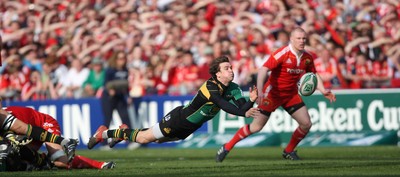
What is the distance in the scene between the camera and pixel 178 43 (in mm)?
24172

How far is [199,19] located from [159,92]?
2564 millimetres

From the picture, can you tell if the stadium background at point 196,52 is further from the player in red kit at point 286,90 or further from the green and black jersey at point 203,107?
the green and black jersey at point 203,107

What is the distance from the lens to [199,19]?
24.9 meters

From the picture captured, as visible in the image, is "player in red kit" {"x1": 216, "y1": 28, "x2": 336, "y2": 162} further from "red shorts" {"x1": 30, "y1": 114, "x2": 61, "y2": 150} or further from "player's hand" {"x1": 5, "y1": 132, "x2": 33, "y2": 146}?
"player's hand" {"x1": 5, "y1": 132, "x2": 33, "y2": 146}

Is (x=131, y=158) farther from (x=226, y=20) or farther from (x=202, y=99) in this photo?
(x=226, y=20)

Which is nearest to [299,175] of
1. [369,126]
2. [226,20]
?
[369,126]

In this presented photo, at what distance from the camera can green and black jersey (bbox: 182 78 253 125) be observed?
538 inches

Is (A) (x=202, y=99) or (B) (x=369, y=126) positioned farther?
(B) (x=369, y=126)

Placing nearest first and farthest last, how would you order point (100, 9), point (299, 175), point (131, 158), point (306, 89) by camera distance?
1. point (299, 175)
2. point (306, 89)
3. point (131, 158)
4. point (100, 9)

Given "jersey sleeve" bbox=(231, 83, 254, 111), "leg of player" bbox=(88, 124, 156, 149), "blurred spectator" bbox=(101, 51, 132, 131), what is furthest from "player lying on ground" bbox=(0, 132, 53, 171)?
"blurred spectator" bbox=(101, 51, 132, 131)

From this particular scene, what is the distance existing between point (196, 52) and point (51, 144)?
10.1 metres

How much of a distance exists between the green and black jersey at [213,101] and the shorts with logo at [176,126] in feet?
0.25

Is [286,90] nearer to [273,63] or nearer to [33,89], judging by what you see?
[273,63]

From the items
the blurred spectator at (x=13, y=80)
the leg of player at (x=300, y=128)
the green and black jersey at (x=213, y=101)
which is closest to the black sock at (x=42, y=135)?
the green and black jersey at (x=213, y=101)
